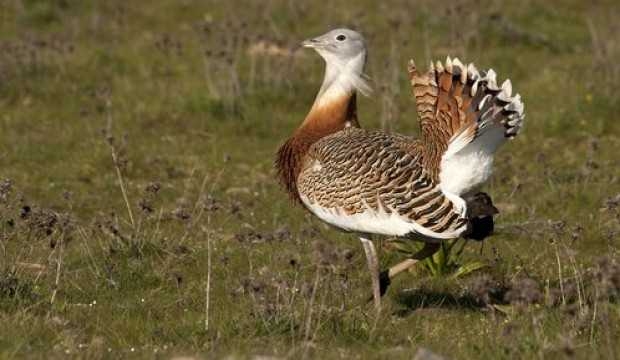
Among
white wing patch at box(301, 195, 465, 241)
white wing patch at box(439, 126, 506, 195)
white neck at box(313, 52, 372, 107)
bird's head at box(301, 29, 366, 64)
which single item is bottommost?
white wing patch at box(301, 195, 465, 241)

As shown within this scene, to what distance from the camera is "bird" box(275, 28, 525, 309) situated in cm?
485

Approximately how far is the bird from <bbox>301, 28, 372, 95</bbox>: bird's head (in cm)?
40

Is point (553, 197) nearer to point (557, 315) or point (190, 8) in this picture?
point (557, 315)

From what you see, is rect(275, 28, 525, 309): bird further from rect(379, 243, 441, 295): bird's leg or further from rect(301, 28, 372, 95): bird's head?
rect(301, 28, 372, 95): bird's head

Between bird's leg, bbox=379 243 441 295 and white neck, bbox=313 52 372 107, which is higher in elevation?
white neck, bbox=313 52 372 107

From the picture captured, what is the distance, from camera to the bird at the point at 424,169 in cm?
485

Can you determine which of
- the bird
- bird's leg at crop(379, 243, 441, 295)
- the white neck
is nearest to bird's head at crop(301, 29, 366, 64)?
the white neck

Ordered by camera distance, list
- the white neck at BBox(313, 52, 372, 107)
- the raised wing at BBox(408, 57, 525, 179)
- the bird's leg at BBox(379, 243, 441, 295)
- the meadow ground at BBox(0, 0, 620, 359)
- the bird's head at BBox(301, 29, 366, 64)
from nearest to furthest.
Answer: the meadow ground at BBox(0, 0, 620, 359), the raised wing at BBox(408, 57, 525, 179), the bird's leg at BBox(379, 243, 441, 295), the white neck at BBox(313, 52, 372, 107), the bird's head at BBox(301, 29, 366, 64)

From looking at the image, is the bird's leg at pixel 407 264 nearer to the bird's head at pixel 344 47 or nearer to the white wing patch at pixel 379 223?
the white wing patch at pixel 379 223

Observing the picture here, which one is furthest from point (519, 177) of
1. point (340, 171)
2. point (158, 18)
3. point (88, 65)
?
point (158, 18)

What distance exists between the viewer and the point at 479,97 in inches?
192

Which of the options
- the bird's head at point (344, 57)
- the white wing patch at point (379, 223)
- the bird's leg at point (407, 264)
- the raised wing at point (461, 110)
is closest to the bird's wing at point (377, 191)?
the white wing patch at point (379, 223)

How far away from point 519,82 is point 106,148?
11.6 ft

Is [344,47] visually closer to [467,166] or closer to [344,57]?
[344,57]
